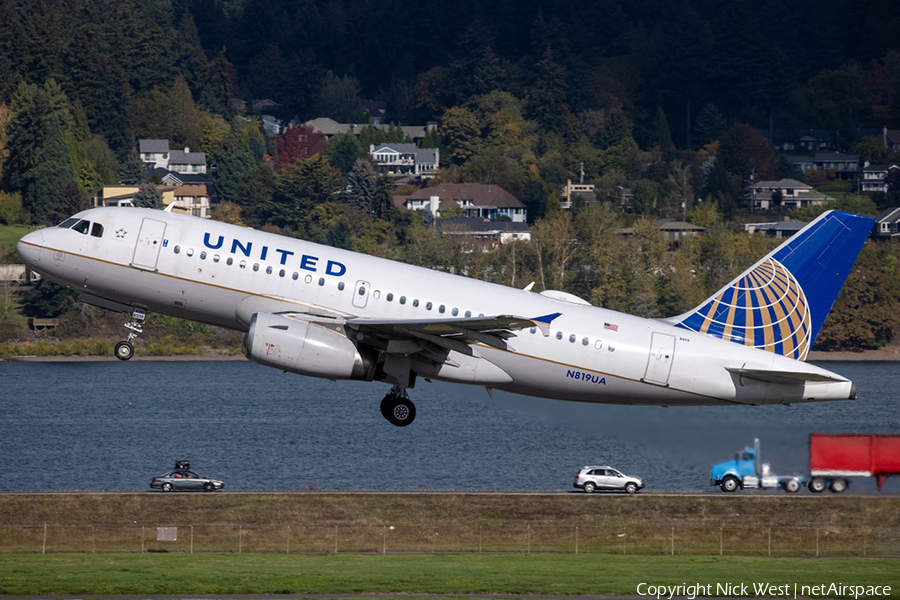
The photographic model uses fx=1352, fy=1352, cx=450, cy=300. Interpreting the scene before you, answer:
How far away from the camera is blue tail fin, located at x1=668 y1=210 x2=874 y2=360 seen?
48.8m

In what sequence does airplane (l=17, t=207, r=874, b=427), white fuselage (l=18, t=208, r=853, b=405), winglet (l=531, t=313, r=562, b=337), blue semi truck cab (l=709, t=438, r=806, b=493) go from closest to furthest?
winglet (l=531, t=313, r=562, b=337)
airplane (l=17, t=207, r=874, b=427)
white fuselage (l=18, t=208, r=853, b=405)
blue semi truck cab (l=709, t=438, r=806, b=493)

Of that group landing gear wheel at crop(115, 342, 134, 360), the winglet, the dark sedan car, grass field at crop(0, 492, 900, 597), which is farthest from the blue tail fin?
the dark sedan car

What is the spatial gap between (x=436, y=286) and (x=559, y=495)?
17.4 metres

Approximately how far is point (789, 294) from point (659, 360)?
A: 6.80 metres

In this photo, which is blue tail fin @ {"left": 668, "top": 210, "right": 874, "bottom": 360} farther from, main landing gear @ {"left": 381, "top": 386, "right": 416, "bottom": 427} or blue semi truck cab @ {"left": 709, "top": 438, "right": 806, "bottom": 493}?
blue semi truck cab @ {"left": 709, "top": 438, "right": 806, "bottom": 493}

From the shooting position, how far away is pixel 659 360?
4612cm

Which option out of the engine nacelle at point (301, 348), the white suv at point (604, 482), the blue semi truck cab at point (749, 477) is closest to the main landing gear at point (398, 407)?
the engine nacelle at point (301, 348)

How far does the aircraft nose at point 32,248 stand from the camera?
148ft

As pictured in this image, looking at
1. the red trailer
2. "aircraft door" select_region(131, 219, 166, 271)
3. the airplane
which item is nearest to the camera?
the airplane

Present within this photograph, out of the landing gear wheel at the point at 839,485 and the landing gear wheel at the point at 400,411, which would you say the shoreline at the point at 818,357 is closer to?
the landing gear wheel at the point at 839,485

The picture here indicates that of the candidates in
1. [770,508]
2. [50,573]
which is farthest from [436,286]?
[770,508]

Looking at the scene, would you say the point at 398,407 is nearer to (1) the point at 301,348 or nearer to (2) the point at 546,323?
(1) the point at 301,348

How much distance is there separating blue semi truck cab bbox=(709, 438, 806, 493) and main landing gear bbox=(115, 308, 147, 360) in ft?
109

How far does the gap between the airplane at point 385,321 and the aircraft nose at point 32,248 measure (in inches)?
1.8
